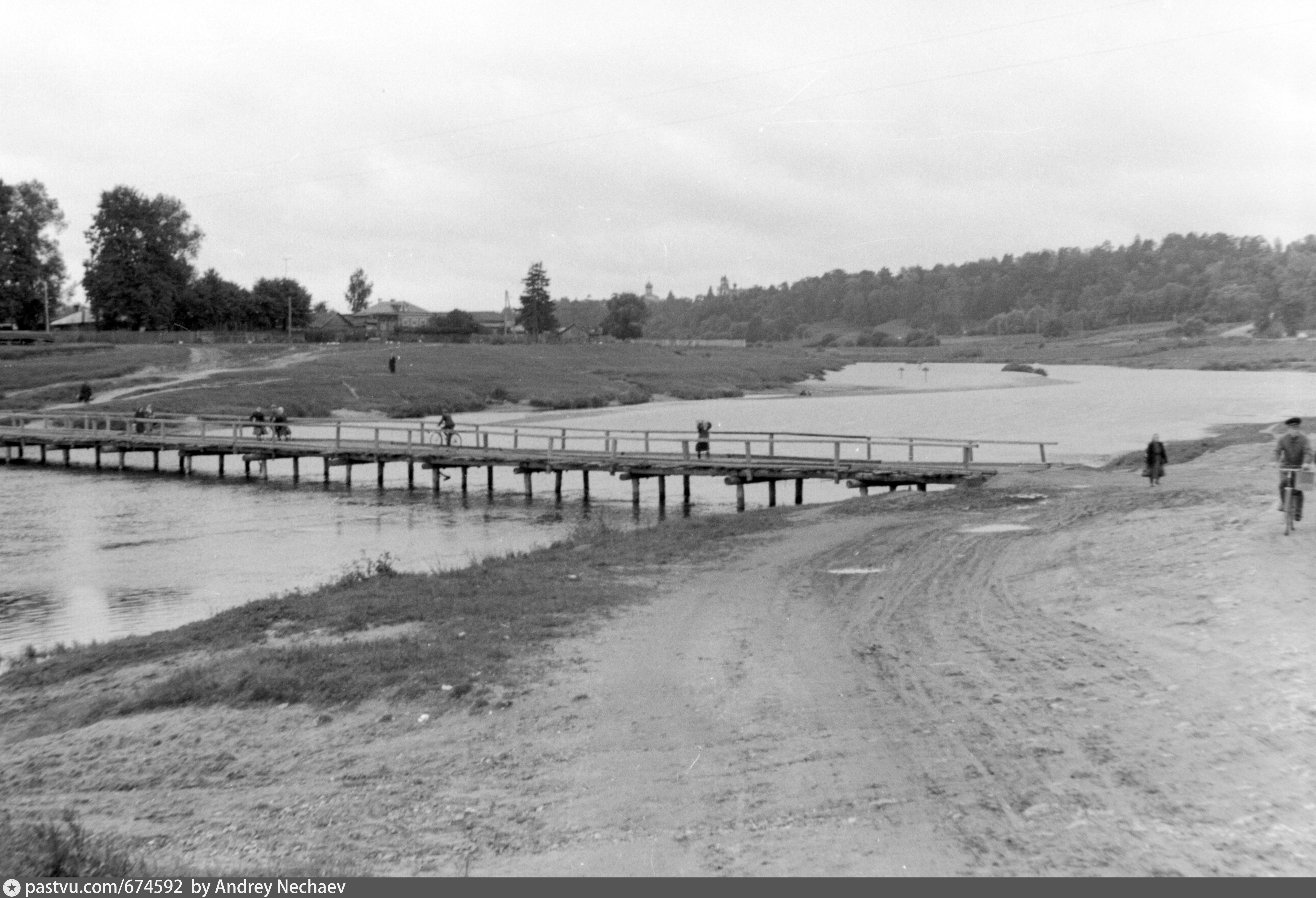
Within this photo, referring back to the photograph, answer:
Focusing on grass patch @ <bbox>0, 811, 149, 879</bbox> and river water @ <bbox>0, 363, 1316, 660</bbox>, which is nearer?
grass patch @ <bbox>0, 811, 149, 879</bbox>

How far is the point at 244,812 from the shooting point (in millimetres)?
9797

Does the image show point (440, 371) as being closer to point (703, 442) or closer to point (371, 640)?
point (703, 442)

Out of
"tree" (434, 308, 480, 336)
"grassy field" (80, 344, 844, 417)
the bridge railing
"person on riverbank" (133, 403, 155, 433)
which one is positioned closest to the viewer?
the bridge railing

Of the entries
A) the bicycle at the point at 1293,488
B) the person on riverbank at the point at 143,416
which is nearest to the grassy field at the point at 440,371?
the person on riverbank at the point at 143,416

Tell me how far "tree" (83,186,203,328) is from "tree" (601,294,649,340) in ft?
211

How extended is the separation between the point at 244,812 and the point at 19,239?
356 feet

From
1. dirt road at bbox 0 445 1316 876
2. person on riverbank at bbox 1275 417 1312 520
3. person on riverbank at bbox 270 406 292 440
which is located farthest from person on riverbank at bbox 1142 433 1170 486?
person on riverbank at bbox 270 406 292 440

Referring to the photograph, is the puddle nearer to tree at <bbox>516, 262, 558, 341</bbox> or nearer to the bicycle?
the bicycle

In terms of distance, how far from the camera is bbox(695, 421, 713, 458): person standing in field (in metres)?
38.5

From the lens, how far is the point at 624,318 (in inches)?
6398

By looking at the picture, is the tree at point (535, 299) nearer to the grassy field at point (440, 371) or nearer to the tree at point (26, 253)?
the grassy field at point (440, 371)

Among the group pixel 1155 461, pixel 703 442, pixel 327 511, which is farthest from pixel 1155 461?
pixel 327 511

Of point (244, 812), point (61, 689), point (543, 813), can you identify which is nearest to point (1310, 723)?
point (543, 813)

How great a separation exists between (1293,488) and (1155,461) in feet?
32.7
